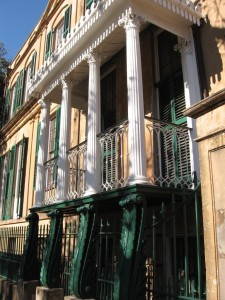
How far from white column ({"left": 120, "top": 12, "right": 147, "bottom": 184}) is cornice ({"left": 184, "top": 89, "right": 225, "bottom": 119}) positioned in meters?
1.83

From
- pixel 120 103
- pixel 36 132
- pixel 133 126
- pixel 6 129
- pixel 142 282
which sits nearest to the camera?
pixel 142 282

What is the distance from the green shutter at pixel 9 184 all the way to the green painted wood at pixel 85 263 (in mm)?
9624

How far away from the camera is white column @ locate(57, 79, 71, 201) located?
300 inches

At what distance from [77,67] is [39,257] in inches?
184

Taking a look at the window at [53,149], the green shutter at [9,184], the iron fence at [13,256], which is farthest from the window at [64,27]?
the iron fence at [13,256]

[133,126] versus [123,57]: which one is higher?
[123,57]

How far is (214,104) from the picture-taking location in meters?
3.38

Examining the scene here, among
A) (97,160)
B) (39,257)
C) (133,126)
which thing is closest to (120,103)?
(97,160)

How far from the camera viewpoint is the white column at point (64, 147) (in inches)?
300

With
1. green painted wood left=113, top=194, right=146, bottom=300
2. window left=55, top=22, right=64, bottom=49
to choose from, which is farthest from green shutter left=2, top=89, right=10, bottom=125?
green painted wood left=113, top=194, right=146, bottom=300

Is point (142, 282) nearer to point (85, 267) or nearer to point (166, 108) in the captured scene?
point (85, 267)

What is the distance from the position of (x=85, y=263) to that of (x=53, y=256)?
57.0 inches

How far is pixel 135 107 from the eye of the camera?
5645mm

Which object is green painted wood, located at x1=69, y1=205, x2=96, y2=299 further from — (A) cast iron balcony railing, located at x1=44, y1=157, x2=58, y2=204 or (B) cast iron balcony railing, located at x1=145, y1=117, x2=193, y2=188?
(A) cast iron balcony railing, located at x1=44, y1=157, x2=58, y2=204
